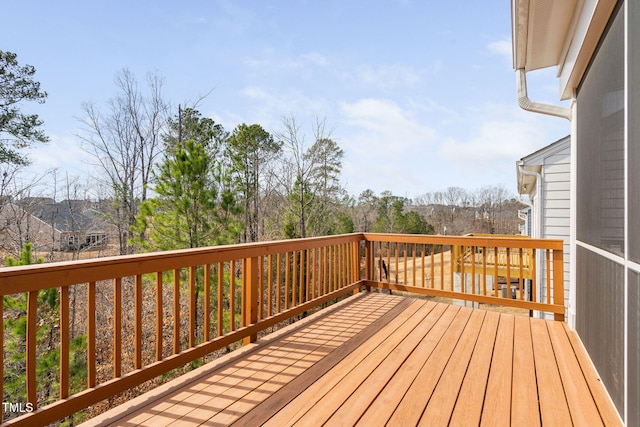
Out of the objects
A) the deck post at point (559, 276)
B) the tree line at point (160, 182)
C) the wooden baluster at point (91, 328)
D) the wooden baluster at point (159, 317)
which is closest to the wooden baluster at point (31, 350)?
the wooden baluster at point (91, 328)

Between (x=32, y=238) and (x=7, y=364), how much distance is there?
4.99 meters

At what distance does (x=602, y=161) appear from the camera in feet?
6.73

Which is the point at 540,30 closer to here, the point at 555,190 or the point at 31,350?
the point at 555,190

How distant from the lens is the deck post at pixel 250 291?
2930 mm

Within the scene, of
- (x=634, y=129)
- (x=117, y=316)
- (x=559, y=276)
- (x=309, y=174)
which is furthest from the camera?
(x=309, y=174)

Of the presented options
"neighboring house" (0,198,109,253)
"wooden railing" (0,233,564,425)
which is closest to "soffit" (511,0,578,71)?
"wooden railing" (0,233,564,425)

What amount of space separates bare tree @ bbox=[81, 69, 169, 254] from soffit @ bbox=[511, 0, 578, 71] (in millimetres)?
12445

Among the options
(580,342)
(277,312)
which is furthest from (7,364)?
(580,342)

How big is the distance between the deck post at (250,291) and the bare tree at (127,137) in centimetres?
1091

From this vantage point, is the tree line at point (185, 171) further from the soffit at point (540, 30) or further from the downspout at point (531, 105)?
the soffit at point (540, 30)

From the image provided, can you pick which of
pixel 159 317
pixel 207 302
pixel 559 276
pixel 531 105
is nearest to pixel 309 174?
pixel 531 105

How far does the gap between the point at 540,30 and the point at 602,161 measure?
1427 millimetres

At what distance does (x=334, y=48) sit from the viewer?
37.5 ft

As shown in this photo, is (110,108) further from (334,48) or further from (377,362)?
(377,362)
